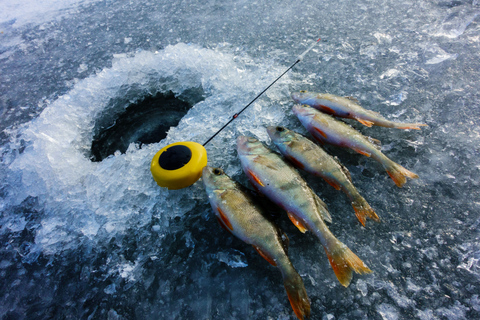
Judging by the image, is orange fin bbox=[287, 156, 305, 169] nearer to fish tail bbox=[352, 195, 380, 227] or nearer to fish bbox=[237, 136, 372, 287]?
fish bbox=[237, 136, 372, 287]

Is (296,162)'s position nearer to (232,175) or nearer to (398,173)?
(232,175)

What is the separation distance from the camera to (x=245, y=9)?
4.39 metres

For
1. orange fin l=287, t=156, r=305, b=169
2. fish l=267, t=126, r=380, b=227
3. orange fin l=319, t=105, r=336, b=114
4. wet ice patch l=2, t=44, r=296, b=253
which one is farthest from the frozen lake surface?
orange fin l=319, t=105, r=336, b=114

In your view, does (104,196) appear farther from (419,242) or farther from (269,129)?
(419,242)

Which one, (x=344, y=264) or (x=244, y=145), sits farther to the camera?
(x=244, y=145)

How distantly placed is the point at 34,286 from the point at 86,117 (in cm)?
176

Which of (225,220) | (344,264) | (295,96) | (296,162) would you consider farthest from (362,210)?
(295,96)

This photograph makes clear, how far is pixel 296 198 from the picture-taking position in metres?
1.64

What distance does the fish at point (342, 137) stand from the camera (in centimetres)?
182

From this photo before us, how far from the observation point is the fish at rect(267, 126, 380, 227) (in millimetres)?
1672

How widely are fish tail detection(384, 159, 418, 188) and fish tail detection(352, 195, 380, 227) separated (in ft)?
1.10

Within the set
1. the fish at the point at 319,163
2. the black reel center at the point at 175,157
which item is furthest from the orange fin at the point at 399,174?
the black reel center at the point at 175,157

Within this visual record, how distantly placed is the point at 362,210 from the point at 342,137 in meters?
0.66

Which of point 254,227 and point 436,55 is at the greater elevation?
point 436,55
